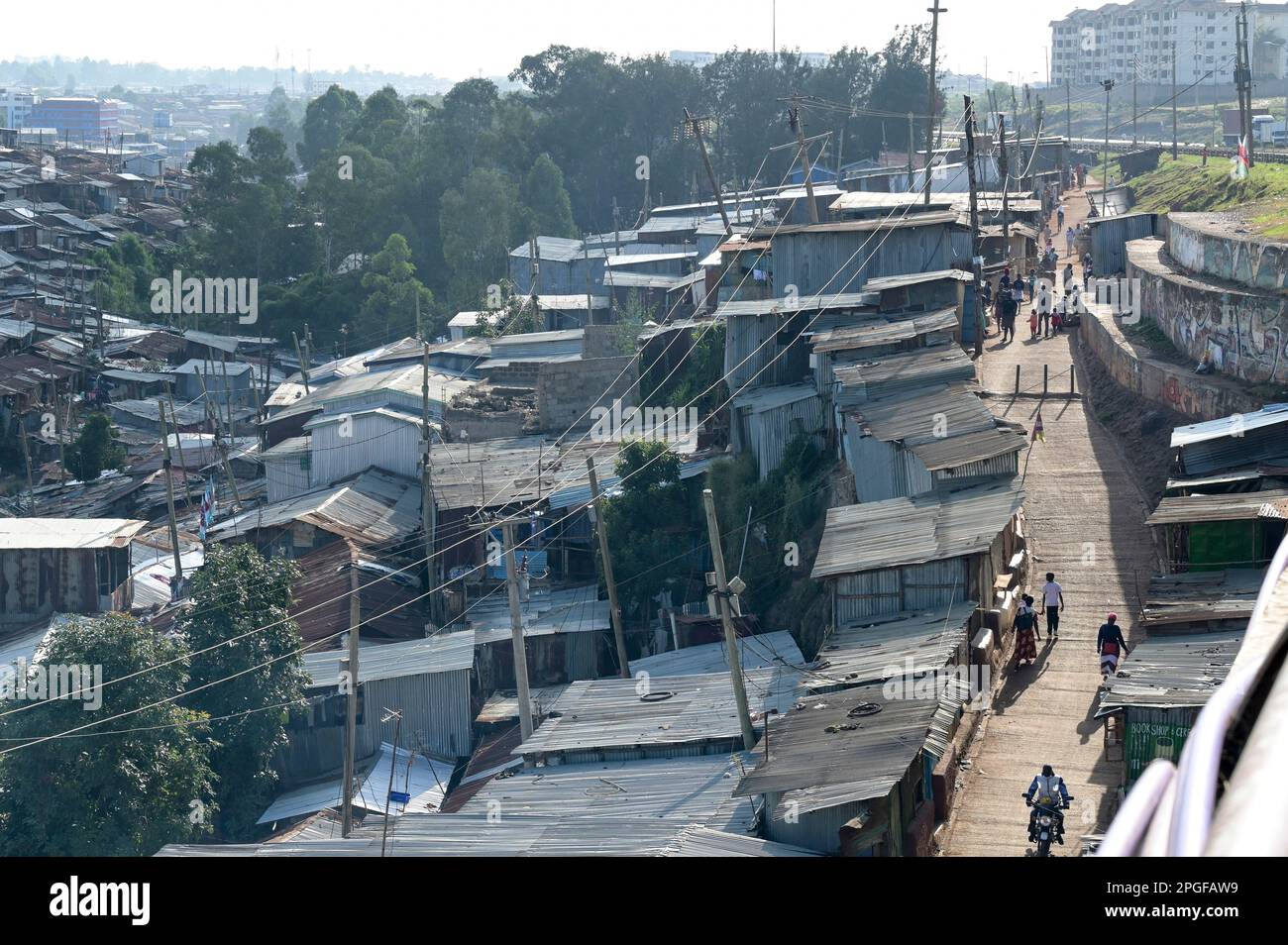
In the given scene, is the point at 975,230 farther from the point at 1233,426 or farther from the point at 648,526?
the point at 1233,426

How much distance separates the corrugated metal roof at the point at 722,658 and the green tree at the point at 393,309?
89.8ft

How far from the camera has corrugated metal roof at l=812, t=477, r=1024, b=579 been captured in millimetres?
15695

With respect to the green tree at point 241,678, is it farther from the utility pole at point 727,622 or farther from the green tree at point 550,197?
the green tree at point 550,197

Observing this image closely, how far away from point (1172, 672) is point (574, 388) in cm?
2090

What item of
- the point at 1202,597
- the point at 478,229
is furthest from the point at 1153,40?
the point at 1202,597

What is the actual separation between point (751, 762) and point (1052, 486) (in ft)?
23.6

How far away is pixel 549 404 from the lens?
3219 cm

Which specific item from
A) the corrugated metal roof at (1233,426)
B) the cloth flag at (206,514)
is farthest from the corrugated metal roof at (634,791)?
the cloth flag at (206,514)

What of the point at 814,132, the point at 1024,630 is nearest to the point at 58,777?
the point at 1024,630

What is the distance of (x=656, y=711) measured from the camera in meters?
16.9

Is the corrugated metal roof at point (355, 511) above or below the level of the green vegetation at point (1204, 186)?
below

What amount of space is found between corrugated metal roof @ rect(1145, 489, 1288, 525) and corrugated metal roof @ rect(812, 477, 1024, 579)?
1638 millimetres

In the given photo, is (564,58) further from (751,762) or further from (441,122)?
(751,762)

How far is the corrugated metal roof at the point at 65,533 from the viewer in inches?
1061
